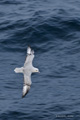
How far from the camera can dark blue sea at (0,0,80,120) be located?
24328 mm

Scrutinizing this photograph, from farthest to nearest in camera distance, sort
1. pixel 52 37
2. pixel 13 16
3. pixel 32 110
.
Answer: pixel 13 16 < pixel 52 37 < pixel 32 110

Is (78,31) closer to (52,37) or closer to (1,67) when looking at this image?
(52,37)

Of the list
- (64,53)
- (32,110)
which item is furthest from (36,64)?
(32,110)

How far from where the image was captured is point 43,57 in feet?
89.8

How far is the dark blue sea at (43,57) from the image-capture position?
79.8 feet

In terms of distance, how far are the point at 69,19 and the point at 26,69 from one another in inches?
352

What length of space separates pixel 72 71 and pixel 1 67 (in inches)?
151

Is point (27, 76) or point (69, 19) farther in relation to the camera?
point (69, 19)

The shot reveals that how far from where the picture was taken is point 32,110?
79.2 feet

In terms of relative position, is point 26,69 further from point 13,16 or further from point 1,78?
point 13,16

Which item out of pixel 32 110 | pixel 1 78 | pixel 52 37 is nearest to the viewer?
pixel 32 110

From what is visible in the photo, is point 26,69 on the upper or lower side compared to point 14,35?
lower

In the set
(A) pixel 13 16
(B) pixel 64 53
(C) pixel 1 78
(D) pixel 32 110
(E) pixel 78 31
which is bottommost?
(D) pixel 32 110

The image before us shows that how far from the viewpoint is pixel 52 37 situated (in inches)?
1135
